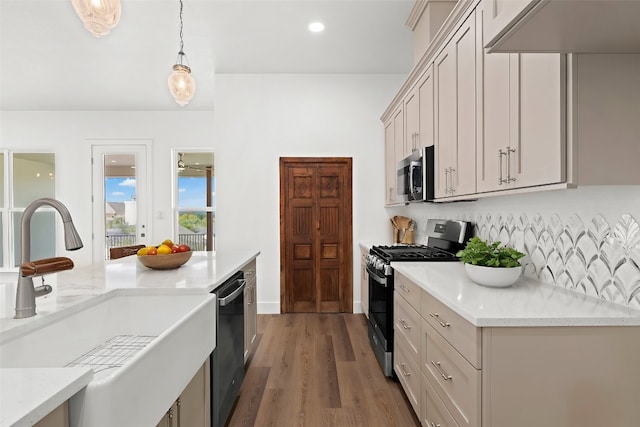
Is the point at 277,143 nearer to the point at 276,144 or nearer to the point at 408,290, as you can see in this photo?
the point at 276,144

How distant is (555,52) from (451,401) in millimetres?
1448

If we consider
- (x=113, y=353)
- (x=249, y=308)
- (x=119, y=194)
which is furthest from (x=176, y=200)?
(x=113, y=353)

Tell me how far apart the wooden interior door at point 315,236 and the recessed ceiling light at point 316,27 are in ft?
5.01

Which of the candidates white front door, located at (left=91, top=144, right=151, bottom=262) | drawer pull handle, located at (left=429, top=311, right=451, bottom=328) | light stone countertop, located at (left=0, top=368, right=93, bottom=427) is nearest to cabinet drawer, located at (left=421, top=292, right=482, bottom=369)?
drawer pull handle, located at (left=429, top=311, right=451, bottom=328)

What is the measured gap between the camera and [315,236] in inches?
176

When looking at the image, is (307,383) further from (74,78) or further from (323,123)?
(74,78)

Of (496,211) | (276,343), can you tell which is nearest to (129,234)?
(276,343)

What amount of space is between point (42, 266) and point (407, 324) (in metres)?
1.92

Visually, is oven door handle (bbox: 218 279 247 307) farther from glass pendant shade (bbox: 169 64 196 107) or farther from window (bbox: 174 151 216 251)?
window (bbox: 174 151 216 251)

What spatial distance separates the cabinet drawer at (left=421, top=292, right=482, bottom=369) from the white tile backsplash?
641 millimetres

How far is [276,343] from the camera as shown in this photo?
343cm

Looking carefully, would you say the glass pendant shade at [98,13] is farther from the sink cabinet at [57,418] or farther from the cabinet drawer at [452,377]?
the cabinet drawer at [452,377]

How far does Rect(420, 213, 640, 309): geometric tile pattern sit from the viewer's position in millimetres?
1353

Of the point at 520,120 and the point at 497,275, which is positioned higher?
the point at 520,120
